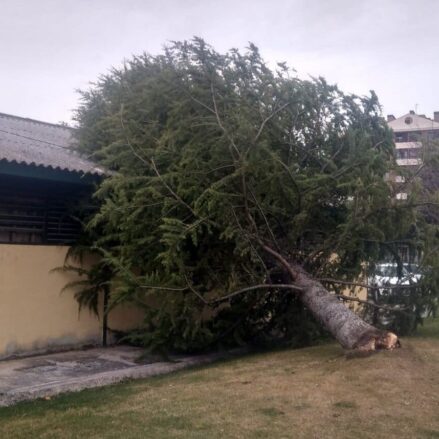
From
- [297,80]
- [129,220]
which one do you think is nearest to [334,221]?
[297,80]

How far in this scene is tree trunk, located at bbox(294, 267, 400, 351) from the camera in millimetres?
7711

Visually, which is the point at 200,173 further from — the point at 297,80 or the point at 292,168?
the point at 297,80

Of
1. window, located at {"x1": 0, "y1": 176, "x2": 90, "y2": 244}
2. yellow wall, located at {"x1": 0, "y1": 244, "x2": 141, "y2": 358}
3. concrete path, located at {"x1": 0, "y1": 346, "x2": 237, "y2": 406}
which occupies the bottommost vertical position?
concrete path, located at {"x1": 0, "y1": 346, "x2": 237, "y2": 406}

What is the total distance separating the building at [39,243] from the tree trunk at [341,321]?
4057mm

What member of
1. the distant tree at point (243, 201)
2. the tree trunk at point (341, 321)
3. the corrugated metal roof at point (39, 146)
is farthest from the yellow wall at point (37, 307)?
the tree trunk at point (341, 321)

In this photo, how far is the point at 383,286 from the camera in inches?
379

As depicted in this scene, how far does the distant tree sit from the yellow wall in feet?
3.62

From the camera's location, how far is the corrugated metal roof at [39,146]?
31.9ft

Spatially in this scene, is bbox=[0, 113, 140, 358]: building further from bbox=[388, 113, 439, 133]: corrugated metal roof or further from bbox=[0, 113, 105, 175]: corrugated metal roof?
bbox=[388, 113, 439, 133]: corrugated metal roof

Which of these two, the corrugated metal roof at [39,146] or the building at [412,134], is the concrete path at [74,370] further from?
the building at [412,134]

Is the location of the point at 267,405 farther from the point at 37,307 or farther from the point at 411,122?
the point at 411,122

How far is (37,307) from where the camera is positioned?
33.4ft

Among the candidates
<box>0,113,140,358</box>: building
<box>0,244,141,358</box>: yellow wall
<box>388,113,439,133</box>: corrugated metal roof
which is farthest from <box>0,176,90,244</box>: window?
<box>388,113,439,133</box>: corrugated metal roof

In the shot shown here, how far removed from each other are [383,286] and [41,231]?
18.5ft
